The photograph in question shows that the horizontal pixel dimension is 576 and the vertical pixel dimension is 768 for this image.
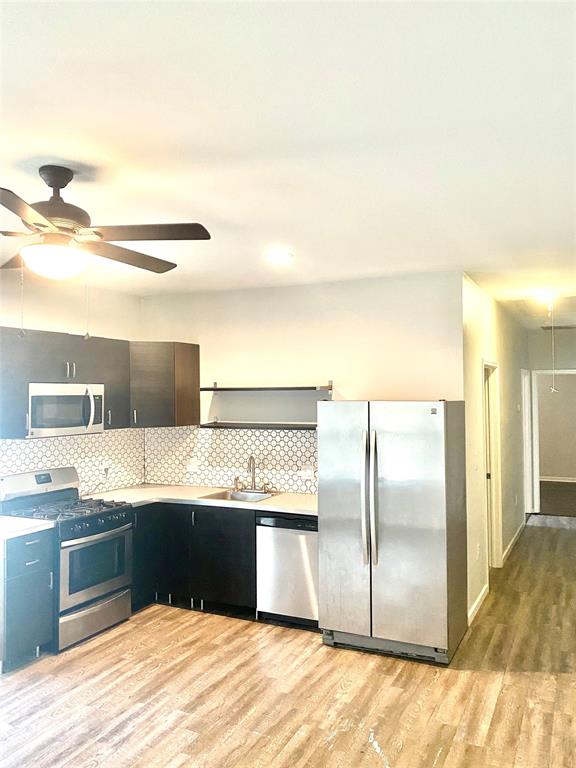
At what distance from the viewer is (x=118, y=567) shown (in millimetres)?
4523

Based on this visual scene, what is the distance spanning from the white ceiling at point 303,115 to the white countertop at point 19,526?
5.98 feet

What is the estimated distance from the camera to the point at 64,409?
175 inches

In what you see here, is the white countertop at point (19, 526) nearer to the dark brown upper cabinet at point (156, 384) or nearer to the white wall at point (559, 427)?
the dark brown upper cabinet at point (156, 384)

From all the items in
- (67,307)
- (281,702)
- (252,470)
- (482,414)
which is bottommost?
(281,702)

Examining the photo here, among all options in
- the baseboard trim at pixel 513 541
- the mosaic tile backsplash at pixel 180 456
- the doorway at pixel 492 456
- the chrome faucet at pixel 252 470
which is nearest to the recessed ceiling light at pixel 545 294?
the doorway at pixel 492 456

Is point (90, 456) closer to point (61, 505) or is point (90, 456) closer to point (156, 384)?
point (61, 505)

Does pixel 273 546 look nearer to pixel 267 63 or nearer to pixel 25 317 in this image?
pixel 25 317

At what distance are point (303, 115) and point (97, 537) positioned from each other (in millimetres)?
3298

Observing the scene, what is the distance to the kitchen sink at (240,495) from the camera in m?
5.11

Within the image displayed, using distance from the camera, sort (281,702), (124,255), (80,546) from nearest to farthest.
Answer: (124,255) → (281,702) → (80,546)

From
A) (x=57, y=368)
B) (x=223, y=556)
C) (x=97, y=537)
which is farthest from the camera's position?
(x=223, y=556)

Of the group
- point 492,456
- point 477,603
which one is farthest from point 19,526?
point 492,456

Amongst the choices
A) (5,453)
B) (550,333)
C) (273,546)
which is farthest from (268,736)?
(550,333)

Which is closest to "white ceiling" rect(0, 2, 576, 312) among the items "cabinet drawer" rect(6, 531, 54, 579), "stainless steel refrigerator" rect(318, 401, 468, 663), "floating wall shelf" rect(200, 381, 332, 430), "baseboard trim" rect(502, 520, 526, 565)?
"stainless steel refrigerator" rect(318, 401, 468, 663)
